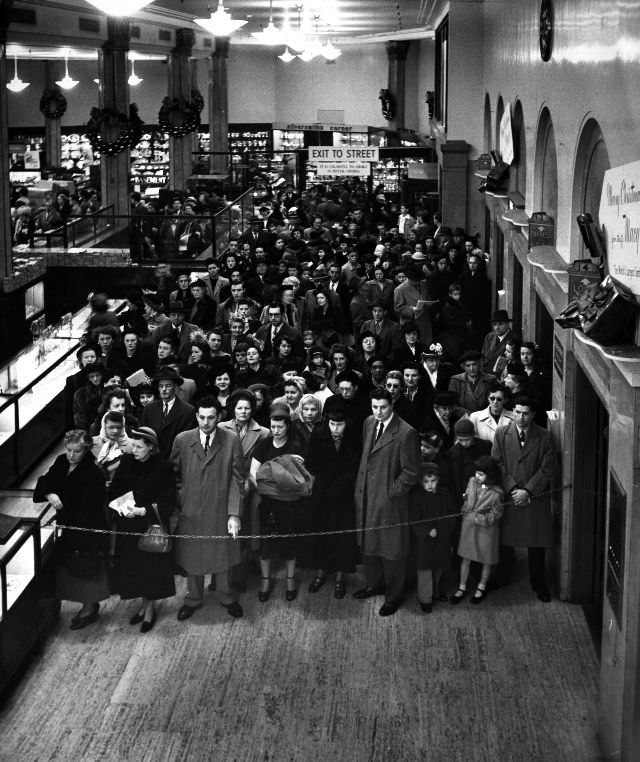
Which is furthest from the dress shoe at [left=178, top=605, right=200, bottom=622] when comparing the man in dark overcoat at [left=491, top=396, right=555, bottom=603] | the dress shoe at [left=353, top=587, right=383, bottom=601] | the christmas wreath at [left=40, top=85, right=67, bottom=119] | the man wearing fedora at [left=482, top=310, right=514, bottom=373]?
the christmas wreath at [left=40, top=85, right=67, bottom=119]

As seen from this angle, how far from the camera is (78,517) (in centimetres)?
868

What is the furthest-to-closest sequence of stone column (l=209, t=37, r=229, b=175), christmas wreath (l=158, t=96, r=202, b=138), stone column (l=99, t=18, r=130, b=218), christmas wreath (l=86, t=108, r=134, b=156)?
stone column (l=209, t=37, r=229, b=175) → christmas wreath (l=158, t=96, r=202, b=138) → stone column (l=99, t=18, r=130, b=218) → christmas wreath (l=86, t=108, r=134, b=156)

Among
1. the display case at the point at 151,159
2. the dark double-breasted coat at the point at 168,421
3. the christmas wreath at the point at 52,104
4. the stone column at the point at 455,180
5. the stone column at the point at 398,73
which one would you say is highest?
the stone column at the point at 398,73

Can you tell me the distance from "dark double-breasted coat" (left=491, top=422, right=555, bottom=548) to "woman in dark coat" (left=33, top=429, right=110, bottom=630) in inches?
113

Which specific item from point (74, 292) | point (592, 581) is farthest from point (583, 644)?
point (74, 292)

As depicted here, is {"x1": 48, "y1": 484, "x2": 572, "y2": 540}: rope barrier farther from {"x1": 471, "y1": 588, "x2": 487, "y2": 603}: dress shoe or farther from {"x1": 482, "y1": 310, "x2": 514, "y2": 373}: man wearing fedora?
{"x1": 482, "y1": 310, "x2": 514, "y2": 373}: man wearing fedora

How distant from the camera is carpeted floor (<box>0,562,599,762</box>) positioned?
7207mm

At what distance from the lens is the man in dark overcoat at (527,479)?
9.02m

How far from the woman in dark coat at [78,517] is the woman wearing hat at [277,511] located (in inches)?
45.1

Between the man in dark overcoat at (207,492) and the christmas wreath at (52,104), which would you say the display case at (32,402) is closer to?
the man in dark overcoat at (207,492)

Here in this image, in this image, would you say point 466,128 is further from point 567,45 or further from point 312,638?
point 312,638

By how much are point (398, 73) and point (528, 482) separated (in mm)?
36475

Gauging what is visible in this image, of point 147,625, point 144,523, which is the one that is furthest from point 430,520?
point 147,625

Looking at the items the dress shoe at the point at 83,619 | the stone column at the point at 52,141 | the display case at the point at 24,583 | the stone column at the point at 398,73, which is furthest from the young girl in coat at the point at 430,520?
the stone column at the point at 398,73
